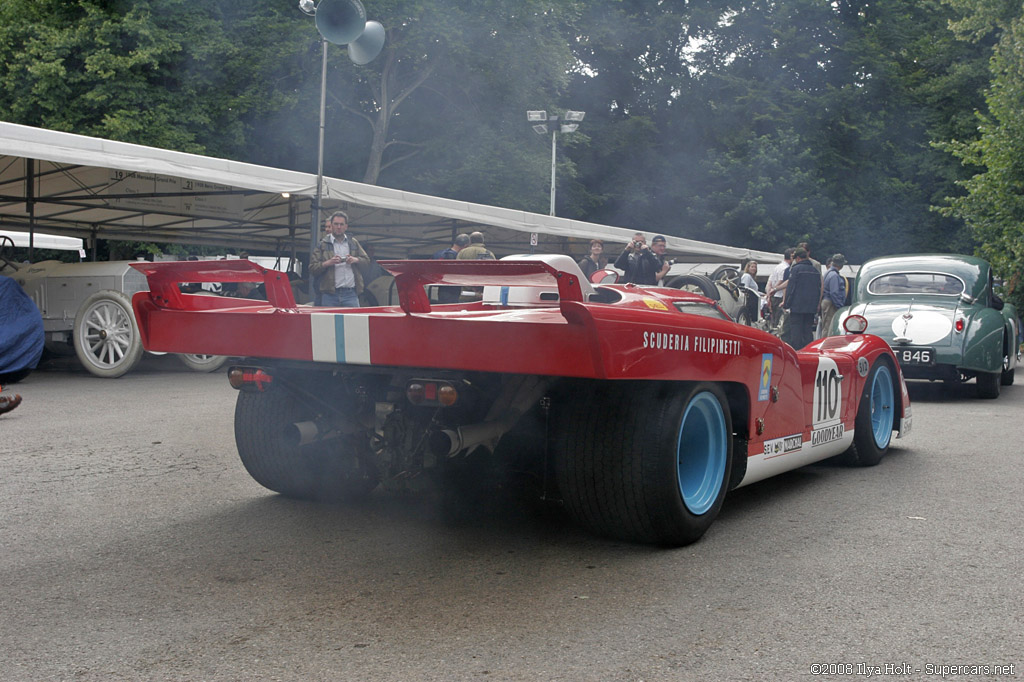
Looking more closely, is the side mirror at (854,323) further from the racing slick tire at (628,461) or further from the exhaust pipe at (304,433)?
the exhaust pipe at (304,433)

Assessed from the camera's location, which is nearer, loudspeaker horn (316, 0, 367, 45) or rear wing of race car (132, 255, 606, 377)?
rear wing of race car (132, 255, 606, 377)

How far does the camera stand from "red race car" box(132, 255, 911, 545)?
3.31 m

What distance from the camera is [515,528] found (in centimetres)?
417

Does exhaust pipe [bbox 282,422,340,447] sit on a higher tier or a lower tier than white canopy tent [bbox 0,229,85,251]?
lower

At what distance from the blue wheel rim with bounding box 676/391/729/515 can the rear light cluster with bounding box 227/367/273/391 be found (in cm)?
163

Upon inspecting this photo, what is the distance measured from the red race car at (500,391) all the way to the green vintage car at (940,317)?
5.85 m

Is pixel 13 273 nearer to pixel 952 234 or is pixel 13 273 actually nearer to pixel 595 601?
pixel 595 601

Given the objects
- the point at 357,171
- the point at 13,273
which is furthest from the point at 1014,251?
the point at 357,171

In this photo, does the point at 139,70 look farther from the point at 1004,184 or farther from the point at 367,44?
the point at 1004,184

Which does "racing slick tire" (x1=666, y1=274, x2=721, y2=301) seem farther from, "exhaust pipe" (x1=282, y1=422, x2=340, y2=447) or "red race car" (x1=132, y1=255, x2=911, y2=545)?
"exhaust pipe" (x1=282, y1=422, x2=340, y2=447)

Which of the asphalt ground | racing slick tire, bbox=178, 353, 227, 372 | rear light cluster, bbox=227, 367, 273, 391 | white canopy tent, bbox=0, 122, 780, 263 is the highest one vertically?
white canopy tent, bbox=0, 122, 780, 263

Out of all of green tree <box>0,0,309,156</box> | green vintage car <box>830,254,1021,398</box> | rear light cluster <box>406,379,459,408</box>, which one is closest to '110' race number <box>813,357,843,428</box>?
rear light cluster <box>406,379,459,408</box>

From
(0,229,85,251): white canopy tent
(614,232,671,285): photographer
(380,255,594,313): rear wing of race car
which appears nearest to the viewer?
(380,255,594,313): rear wing of race car

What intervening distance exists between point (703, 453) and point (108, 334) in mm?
8328
